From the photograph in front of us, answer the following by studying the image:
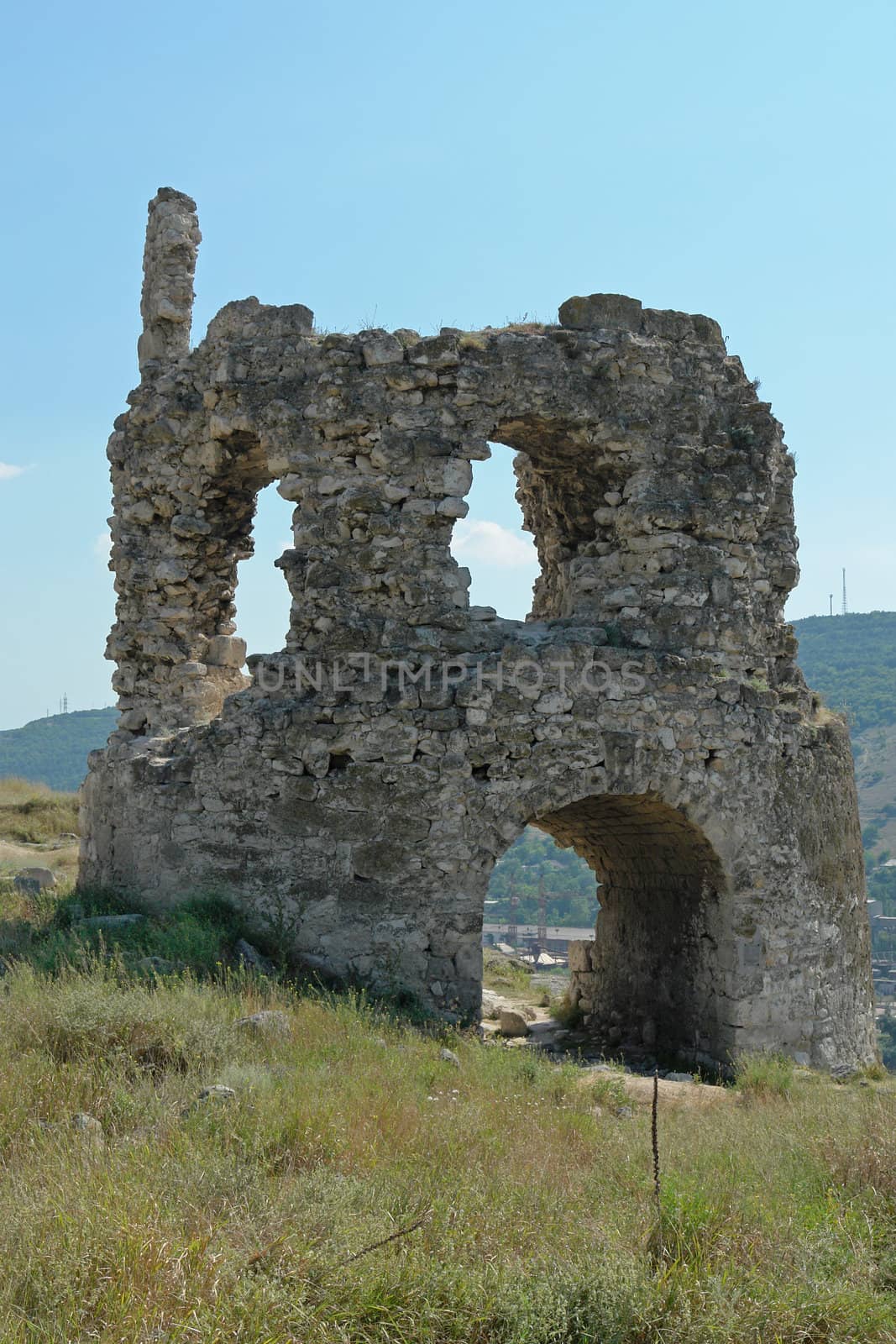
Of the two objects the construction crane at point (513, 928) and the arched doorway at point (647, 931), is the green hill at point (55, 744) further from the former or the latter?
the arched doorway at point (647, 931)

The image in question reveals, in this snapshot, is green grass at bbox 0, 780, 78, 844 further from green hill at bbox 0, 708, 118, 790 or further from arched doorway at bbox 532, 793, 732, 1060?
green hill at bbox 0, 708, 118, 790

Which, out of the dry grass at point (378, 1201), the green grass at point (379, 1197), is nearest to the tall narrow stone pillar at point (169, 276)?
the green grass at point (379, 1197)

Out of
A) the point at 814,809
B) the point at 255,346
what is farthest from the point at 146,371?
the point at 814,809

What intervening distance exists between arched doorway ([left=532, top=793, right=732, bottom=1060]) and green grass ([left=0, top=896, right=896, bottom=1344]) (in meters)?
2.46

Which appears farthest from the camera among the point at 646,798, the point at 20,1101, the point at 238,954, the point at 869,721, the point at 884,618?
the point at 884,618

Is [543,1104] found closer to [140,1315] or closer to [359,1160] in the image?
[359,1160]

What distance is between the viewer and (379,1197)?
4316 millimetres

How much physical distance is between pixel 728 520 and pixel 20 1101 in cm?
648

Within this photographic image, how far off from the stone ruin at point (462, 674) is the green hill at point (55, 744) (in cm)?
5311

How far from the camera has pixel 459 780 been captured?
814 centimetres

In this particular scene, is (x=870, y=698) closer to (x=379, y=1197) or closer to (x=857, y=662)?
(x=857, y=662)

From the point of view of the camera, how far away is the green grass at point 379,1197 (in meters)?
3.66

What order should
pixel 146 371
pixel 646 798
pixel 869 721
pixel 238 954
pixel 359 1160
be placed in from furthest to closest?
pixel 869 721
pixel 146 371
pixel 646 798
pixel 238 954
pixel 359 1160

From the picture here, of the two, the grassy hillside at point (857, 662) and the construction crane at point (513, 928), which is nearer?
the construction crane at point (513, 928)
